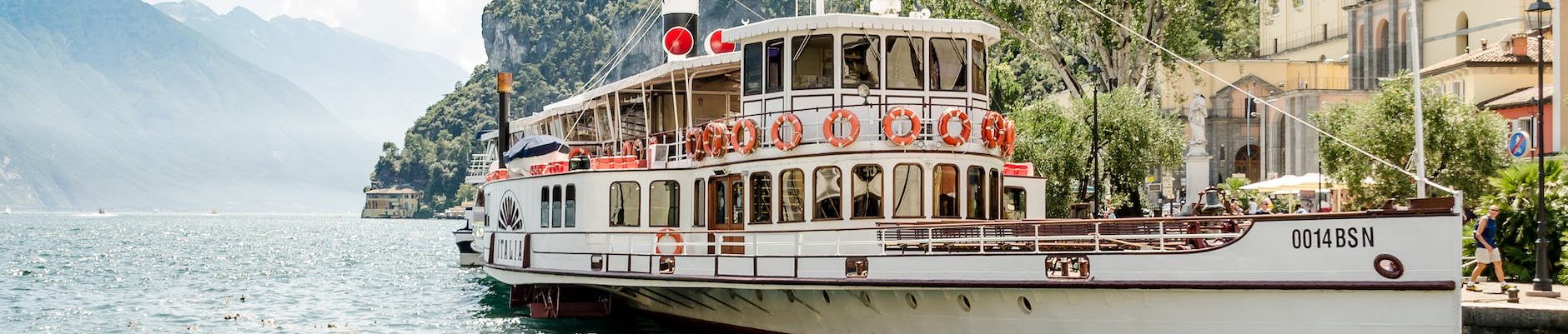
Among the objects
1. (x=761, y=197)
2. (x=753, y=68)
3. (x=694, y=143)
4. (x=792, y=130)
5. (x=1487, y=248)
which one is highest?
(x=753, y=68)

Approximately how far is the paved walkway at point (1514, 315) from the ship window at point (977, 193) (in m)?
5.78

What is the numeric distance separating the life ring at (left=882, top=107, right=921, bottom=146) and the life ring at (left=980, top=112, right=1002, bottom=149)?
118 centimetres

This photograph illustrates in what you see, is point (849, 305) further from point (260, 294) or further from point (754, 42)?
point (260, 294)

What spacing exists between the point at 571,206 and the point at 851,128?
5731 millimetres

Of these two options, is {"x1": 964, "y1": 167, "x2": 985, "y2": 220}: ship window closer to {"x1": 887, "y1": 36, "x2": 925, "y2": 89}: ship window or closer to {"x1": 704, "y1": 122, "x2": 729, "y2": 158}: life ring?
{"x1": 887, "y1": 36, "x2": 925, "y2": 89}: ship window

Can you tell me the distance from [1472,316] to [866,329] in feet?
23.3

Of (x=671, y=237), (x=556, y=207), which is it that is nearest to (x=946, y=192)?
(x=671, y=237)

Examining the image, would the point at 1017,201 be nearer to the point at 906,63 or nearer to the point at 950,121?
the point at 906,63

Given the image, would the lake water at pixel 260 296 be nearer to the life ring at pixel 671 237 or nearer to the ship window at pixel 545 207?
the ship window at pixel 545 207

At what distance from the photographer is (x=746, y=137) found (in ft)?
68.1

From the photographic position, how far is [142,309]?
114 ft

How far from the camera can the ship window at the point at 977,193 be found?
20.7 meters

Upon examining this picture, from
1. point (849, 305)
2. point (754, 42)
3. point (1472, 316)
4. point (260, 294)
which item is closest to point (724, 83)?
point (754, 42)

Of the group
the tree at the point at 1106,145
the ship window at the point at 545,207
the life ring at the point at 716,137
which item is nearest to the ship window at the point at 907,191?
the life ring at the point at 716,137
